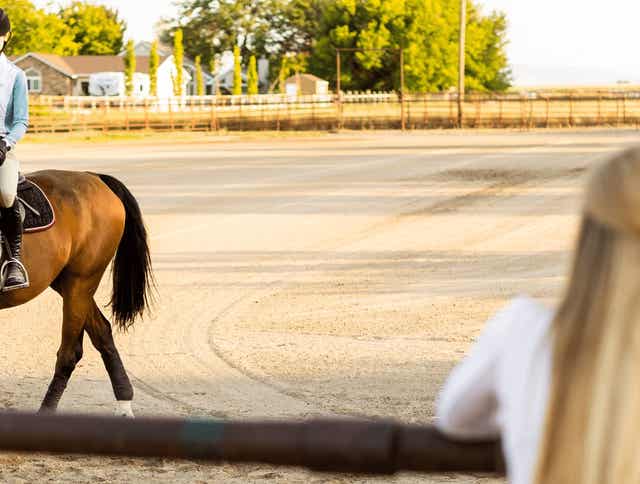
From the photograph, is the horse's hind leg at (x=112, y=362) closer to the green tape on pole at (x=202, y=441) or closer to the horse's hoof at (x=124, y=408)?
the horse's hoof at (x=124, y=408)

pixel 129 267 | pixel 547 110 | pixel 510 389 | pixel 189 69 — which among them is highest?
pixel 189 69

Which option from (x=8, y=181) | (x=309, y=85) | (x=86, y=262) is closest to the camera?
(x=8, y=181)

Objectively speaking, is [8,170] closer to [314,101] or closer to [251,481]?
[251,481]

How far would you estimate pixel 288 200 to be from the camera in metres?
22.1

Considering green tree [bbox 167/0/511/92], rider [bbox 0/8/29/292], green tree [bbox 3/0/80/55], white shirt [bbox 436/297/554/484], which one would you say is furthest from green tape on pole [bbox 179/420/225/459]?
green tree [bbox 3/0/80/55]

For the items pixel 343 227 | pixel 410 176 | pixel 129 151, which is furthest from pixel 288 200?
pixel 129 151

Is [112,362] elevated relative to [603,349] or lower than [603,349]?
lower

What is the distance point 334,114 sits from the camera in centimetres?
6122

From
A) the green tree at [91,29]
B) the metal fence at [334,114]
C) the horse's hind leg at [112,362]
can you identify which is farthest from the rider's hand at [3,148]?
the green tree at [91,29]

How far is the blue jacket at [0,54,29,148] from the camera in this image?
23.8 feet

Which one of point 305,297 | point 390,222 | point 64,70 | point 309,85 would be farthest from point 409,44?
point 305,297

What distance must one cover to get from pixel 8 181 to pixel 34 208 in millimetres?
406

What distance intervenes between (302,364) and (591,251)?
7.68 metres

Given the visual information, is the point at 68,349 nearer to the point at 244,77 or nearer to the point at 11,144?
the point at 11,144
